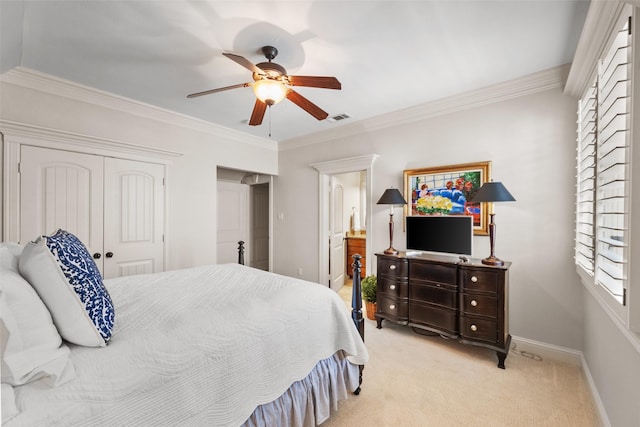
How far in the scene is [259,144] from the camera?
178 inches

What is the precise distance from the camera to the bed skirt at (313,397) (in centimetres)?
135

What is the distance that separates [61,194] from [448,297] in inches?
155

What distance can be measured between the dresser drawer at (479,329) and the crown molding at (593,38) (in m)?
2.06

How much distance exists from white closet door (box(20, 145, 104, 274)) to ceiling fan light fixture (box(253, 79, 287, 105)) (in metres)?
2.10

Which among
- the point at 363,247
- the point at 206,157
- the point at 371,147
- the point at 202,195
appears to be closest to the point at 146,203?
the point at 202,195

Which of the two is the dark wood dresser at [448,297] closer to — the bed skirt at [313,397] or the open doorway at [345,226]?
the bed skirt at [313,397]

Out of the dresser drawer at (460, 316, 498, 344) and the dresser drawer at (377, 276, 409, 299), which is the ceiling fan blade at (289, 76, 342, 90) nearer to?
the dresser drawer at (377, 276, 409, 299)

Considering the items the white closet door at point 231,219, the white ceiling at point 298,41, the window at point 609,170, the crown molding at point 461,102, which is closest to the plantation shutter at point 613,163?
the window at point 609,170

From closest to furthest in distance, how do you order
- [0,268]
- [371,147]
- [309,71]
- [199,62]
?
[0,268] < [199,62] < [309,71] < [371,147]

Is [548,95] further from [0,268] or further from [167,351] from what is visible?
[0,268]

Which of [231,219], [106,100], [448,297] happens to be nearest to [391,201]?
[448,297]

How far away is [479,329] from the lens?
8.02ft

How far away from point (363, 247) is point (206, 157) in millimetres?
3170

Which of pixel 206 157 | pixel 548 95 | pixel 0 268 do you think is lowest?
pixel 0 268
